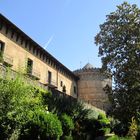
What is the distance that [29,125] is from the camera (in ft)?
49.9

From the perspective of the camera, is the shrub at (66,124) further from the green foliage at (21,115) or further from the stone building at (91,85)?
the stone building at (91,85)

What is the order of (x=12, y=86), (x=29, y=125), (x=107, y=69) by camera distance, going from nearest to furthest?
(x=12, y=86), (x=29, y=125), (x=107, y=69)

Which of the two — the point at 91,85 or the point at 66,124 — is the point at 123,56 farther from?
the point at 91,85

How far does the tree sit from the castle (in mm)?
2325

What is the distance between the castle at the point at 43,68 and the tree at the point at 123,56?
2.33 m

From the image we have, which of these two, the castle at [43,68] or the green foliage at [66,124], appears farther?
the castle at [43,68]

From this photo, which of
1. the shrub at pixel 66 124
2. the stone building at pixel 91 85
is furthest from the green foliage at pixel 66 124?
the stone building at pixel 91 85

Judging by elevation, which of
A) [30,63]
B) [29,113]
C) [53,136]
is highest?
[30,63]

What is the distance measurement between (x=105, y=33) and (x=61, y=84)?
15165 millimetres

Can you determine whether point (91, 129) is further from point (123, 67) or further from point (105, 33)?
point (105, 33)

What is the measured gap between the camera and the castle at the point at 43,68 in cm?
2572

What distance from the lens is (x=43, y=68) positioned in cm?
3288

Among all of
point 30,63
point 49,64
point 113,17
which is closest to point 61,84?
point 49,64

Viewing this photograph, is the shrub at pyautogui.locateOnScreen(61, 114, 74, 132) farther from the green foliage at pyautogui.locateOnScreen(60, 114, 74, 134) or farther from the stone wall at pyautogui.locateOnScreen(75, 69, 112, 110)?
the stone wall at pyautogui.locateOnScreen(75, 69, 112, 110)
